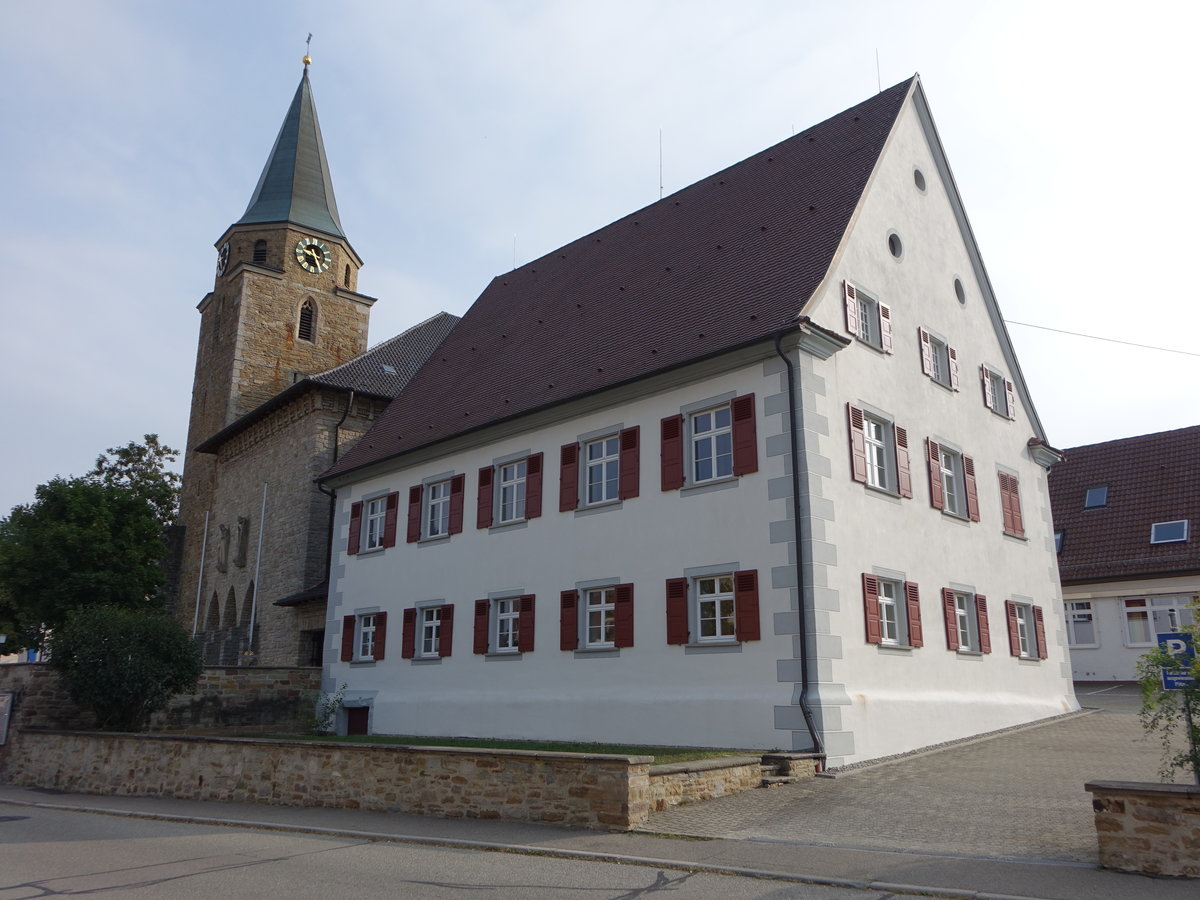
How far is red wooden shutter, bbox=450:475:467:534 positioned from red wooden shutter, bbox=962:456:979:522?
9.77 metres

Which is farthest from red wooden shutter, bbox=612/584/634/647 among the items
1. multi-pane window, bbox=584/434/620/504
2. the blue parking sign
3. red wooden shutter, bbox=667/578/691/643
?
the blue parking sign

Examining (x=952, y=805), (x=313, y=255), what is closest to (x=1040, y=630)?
(x=952, y=805)

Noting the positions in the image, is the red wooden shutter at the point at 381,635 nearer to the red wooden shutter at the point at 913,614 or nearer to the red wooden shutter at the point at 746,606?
the red wooden shutter at the point at 746,606

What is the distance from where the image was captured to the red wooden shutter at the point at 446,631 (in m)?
20.6

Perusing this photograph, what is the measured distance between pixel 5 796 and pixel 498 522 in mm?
9281

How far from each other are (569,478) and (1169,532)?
18.2 m

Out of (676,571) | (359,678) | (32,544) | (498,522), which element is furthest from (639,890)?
(32,544)

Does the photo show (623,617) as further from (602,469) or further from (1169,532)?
(1169,532)

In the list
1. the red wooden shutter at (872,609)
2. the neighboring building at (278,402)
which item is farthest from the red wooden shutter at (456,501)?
the red wooden shutter at (872,609)

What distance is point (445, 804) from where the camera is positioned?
11883mm

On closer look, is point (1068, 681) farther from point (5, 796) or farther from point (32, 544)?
point (32, 544)

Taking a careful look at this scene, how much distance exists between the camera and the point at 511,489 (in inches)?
805

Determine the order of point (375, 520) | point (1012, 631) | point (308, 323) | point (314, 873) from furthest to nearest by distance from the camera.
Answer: point (308, 323), point (375, 520), point (1012, 631), point (314, 873)

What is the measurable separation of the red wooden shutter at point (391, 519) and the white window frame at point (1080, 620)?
18.3 metres
